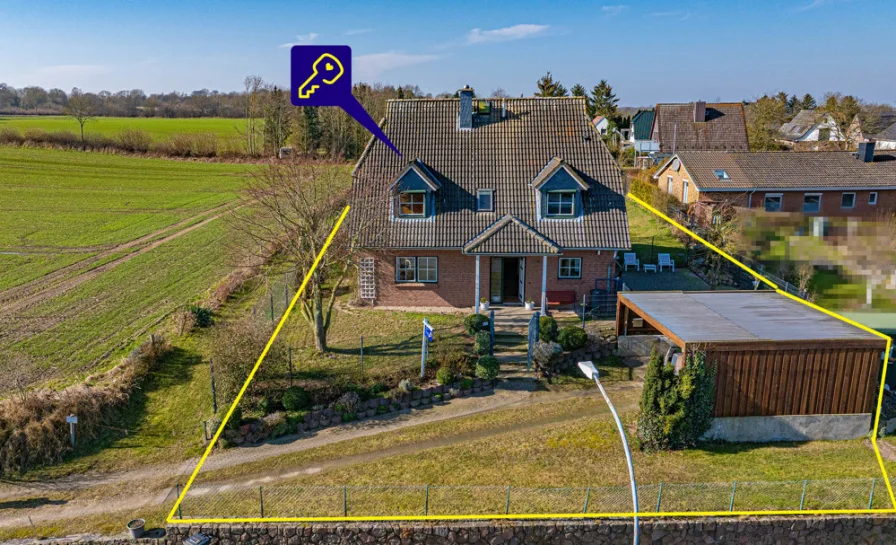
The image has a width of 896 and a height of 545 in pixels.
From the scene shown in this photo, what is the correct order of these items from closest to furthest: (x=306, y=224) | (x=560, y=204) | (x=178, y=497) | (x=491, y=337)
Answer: (x=178, y=497), (x=306, y=224), (x=491, y=337), (x=560, y=204)

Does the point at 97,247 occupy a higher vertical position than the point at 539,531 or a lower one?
higher

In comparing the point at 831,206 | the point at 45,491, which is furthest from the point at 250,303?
the point at 831,206

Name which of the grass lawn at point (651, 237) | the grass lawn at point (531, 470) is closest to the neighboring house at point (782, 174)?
the grass lawn at point (651, 237)

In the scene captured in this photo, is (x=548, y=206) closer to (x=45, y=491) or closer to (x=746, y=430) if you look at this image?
(x=746, y=430)

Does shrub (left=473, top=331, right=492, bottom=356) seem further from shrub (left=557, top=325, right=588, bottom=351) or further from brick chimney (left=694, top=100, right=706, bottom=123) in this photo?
brick chimney (left=694, top=100, right=706, bottom=123)

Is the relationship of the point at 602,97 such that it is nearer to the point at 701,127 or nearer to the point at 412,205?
the point at 701,127

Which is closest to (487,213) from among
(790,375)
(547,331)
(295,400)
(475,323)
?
Result: (475,323)
